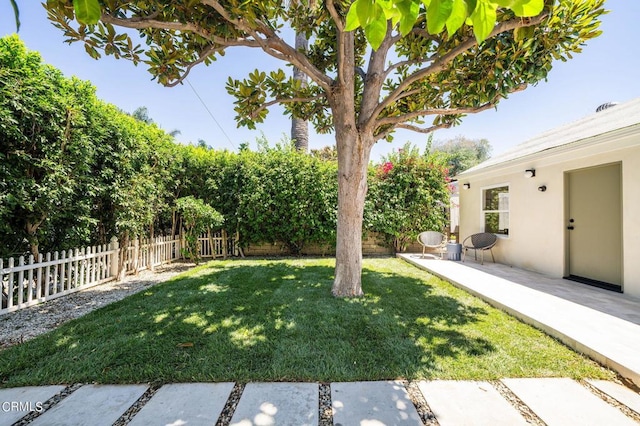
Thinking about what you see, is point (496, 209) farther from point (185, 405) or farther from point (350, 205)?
point (185, 405)

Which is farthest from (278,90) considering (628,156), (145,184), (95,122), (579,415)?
(628,156)

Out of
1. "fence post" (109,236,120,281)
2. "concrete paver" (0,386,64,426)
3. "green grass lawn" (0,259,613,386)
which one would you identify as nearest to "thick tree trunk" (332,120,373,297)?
"green grass lawn" (0,259,613,386)

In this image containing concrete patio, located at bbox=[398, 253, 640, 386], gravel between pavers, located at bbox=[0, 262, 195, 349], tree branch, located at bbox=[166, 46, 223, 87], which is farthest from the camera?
tree branch, located at bbox=[166, 46, 223, 87]

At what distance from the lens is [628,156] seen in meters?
4.61

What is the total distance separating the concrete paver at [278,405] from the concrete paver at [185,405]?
0.58 feet

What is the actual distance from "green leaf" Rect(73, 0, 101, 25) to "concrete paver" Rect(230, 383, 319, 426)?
2.44 m

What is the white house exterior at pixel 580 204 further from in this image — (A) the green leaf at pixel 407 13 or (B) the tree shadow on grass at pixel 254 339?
(A) the green leaf at pixel 407 13

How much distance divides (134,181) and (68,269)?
7.12 feet

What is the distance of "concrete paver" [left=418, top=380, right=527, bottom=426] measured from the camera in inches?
76.3

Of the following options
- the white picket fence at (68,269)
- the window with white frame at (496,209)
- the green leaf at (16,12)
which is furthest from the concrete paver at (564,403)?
the white picket fence at (68,269)

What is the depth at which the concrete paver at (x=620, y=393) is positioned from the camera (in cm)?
215

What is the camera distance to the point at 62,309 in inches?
171

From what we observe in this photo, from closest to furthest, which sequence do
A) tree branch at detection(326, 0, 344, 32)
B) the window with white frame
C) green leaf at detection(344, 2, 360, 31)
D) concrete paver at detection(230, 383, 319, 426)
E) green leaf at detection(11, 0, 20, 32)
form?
green leaf at detection(11, 0, 20, 32), green leaf at detection(344, 2, 360, 31), concrete paver at detection(230, 383, 319, 426), tree branch at detection(326, 0, 344, 32), the window with white frame

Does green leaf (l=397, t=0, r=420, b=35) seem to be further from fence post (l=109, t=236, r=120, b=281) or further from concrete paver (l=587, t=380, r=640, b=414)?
fence post (l=109, t=236, r=120, b=281)
